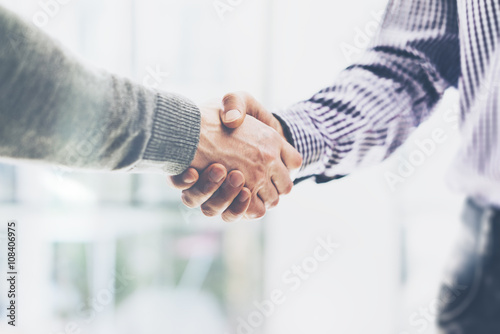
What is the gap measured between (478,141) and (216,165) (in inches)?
18.1

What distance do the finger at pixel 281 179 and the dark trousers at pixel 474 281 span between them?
14.1 inches

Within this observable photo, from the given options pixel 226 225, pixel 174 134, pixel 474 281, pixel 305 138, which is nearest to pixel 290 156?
pixel 305 138

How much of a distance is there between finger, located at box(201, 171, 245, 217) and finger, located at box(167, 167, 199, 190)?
0.07 meters

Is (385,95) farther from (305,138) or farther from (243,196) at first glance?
(243,196)

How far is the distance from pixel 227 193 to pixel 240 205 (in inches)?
1.7

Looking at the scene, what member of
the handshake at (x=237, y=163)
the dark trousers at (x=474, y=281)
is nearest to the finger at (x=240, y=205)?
the handshake at (x=237, y=163)

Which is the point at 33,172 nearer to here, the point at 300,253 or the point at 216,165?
the point at 300,253

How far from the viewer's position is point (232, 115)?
33.7 inches

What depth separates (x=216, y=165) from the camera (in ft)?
2.76

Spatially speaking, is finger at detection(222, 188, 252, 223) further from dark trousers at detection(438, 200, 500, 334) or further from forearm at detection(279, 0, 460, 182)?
dark trousers at detection(438, 200, 500, 334)

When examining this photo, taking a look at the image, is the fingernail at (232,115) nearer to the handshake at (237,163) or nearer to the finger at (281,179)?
the handshake at (237,163)

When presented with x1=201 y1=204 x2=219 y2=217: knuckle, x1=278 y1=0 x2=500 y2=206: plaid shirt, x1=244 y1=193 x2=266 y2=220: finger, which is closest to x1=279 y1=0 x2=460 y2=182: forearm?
x1=278 y1=0 x2=500 y2=206: plaid shirt

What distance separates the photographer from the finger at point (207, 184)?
835 millimetres

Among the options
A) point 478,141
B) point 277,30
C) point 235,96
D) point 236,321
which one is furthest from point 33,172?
point 478,141
